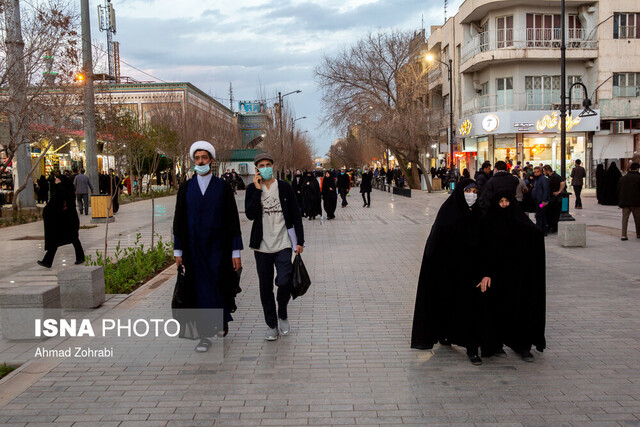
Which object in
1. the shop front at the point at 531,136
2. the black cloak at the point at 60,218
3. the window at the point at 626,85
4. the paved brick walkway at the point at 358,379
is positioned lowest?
the paved brick walkway at the point at 358,379

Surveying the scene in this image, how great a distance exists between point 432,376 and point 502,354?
858 mm

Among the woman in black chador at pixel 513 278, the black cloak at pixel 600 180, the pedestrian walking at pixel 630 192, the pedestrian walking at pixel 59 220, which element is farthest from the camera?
the black cloak at pixel 600 180

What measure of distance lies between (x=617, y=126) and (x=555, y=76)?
473cm

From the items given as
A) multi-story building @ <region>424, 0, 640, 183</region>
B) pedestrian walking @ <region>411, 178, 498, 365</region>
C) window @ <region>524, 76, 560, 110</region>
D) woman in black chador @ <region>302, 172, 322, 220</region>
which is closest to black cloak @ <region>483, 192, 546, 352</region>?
pedestrian walking @ <region>411, 178, 498, 365</region>

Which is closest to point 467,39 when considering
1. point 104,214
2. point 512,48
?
point 512,48

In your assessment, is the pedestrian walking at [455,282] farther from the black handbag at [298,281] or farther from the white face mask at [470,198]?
the black handbag at [298,281]

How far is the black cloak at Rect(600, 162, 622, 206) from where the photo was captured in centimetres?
2180

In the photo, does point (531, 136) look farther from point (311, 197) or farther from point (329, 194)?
point (311, 197)

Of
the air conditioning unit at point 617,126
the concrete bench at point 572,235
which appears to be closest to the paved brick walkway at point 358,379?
the concrete bench at point 572,235

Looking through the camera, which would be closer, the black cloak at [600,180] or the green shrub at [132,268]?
the green shrub at [132,268]

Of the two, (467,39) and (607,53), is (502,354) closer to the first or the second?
(607,53)

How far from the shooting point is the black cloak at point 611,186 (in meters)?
21.8

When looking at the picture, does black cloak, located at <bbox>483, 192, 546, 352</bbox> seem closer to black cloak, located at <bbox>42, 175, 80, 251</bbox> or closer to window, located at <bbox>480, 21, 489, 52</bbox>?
black cloak, located at <bbox>42, 175, 80, 251</bbox>

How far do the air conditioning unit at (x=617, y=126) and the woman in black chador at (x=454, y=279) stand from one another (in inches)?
1336
